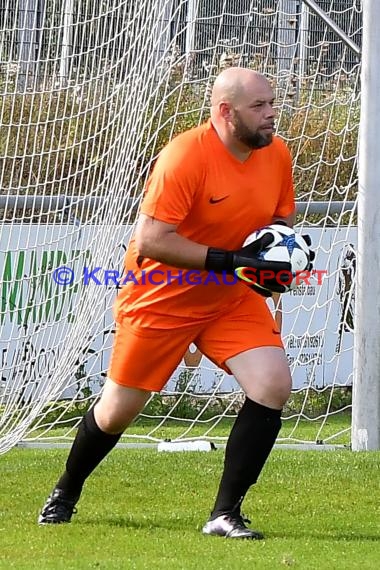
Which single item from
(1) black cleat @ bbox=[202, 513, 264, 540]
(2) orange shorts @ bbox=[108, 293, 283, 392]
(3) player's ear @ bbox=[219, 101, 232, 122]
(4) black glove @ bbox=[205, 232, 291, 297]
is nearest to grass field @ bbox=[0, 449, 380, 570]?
(1) black cleat @ bbox=[202, 513, 264, 540]

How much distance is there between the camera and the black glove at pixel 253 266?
5344 millimetres

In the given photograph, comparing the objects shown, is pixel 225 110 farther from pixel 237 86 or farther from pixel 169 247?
pixel 169 247

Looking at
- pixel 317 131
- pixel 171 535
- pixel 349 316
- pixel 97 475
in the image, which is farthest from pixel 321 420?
pixel 171 535

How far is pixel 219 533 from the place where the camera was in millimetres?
5535

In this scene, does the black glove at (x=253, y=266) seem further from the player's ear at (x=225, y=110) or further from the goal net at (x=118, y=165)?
the goal net at (x=118, y=165)

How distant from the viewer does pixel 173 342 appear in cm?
559

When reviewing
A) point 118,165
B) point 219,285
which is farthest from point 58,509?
point 118,165

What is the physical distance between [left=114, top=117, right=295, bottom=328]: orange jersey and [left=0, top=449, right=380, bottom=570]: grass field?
94cm

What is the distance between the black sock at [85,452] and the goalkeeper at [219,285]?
5cm

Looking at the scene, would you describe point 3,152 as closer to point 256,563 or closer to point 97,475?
point 97,475

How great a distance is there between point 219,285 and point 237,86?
833 millimetres

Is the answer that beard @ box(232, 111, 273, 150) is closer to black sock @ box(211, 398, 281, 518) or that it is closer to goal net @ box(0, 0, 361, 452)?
black sock @ box(211, 398, 281, 518)

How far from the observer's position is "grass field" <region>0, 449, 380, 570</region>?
512 centimetres

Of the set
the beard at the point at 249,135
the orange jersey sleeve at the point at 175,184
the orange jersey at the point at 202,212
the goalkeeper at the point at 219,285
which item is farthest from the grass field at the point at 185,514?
the beard at the point at 249,135
